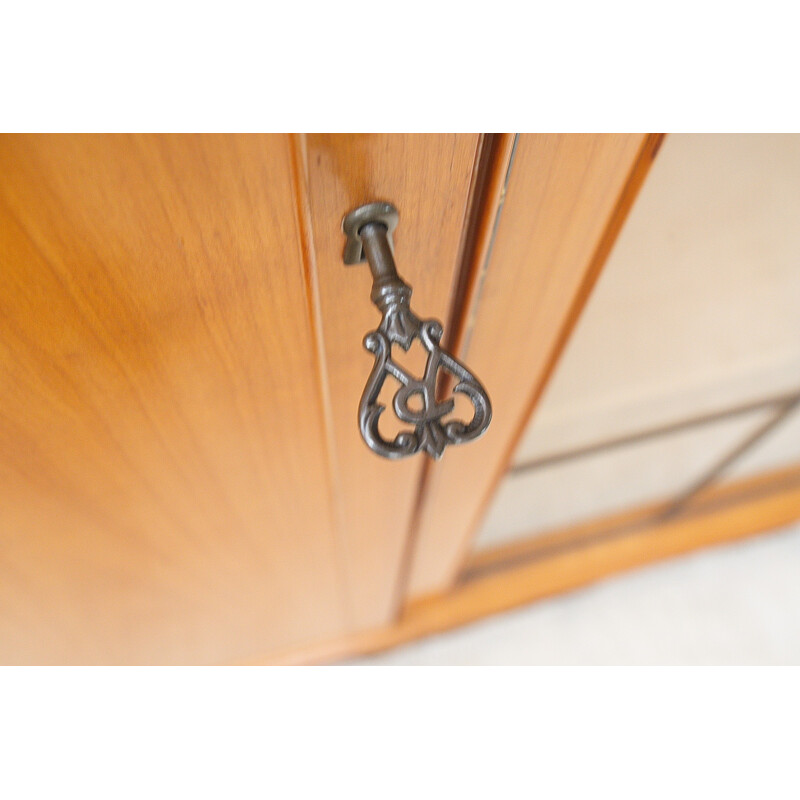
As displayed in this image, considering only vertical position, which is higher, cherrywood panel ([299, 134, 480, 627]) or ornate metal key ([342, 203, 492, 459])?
cherrywood panel ([299, 134, 480, 627])

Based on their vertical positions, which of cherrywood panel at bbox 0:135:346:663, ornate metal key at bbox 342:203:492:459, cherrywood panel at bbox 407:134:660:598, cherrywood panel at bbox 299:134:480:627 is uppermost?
cherrywood panel at bbox 407:134:660:598

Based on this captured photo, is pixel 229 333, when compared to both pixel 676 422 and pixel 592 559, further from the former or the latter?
pixel 592 559

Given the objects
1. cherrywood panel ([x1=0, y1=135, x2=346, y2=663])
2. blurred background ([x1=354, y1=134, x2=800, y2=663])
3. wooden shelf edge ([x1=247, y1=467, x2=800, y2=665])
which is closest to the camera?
cherrywood panel ([x1=0, y1=135, x2=346, y2=663])

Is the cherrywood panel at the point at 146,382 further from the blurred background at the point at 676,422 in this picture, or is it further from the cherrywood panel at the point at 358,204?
the blurred background at the point at 676,422

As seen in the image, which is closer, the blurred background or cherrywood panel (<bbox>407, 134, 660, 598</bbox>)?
cherrywood panel (<bbox>407, 134, 660, 598</bbox>)

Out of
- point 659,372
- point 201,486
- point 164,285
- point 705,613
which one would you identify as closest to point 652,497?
point 705,613

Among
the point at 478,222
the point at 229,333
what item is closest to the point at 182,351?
the point at 229,333

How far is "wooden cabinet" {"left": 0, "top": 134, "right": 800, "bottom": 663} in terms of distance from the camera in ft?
0.56

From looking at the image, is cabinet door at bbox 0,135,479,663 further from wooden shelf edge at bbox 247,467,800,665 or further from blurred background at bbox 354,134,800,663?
wooden shelf edge at bbox 247,467,800,665

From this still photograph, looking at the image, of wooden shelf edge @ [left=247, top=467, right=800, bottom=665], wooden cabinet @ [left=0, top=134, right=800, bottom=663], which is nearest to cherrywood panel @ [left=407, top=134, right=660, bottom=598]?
wooden cabinet @ [left=0, top=134, right=800, bottom=663]

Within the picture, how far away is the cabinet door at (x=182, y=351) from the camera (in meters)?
0.17

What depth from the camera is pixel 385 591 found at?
2.40 feet

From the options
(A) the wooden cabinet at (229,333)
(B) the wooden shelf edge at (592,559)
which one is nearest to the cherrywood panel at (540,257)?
(A) the wooden cabinet at (229,333)

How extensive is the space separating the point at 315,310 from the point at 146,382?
0.08 m
